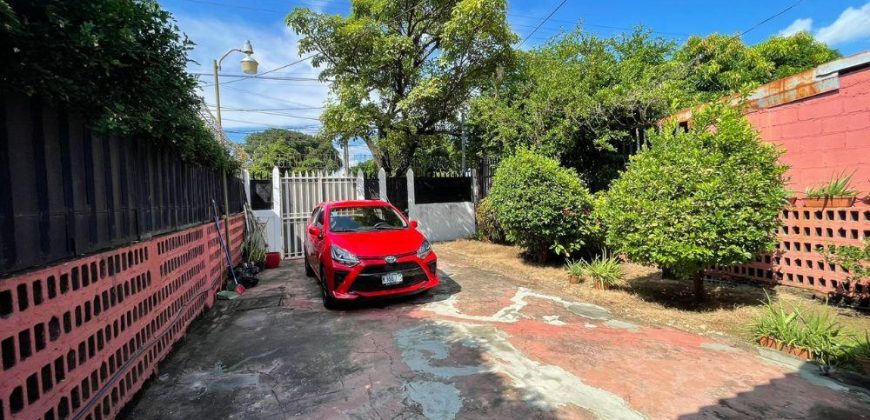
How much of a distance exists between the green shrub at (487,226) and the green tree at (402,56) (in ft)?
10.3

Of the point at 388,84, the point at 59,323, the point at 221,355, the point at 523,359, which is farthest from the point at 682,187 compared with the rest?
the point at 388,84

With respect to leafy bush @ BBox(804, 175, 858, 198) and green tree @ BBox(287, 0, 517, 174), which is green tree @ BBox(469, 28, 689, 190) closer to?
green tree @ BBox(287, 0, 517, 174)

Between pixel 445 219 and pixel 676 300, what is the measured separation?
A: 721cm

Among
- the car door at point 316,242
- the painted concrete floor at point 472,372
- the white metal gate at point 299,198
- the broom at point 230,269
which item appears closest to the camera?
the painted concrete floor at point 472,372

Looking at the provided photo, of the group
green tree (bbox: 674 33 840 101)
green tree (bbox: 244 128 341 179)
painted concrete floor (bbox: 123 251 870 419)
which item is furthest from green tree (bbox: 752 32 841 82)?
green tree (bbox: 244 128 341 179)

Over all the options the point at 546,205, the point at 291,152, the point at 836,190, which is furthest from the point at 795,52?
the point at 291,152

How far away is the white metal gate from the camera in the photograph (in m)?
9.88

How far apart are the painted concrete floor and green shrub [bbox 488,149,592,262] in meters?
2.30

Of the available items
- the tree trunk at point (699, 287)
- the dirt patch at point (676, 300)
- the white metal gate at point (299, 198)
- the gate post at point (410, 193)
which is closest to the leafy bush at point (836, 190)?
the dirt patch at point (676, 300)

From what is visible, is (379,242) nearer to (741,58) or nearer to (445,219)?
(445,219)

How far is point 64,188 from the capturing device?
233cm

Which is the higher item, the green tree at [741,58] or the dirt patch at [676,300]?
the green tree at [741,58]

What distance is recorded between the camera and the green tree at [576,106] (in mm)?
8172

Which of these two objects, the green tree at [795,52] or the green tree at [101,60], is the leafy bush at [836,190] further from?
the green tree at [795,52]
